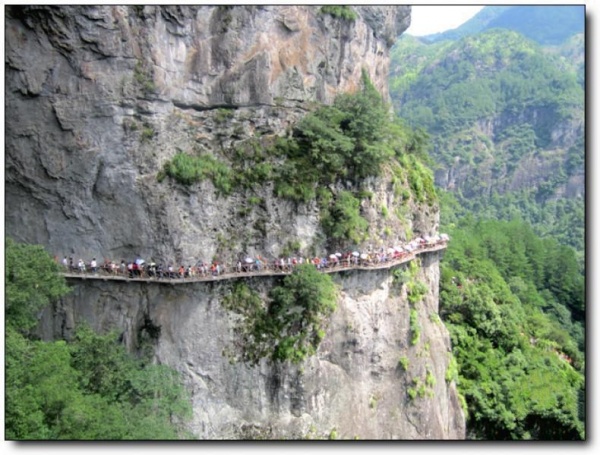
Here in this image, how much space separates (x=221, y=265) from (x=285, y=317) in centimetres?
256

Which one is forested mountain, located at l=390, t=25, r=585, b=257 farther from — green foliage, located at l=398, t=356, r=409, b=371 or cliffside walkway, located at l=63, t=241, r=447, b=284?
cliffside walkway, located at l=63, t=241, r=447, b=284

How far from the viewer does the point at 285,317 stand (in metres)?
18.4

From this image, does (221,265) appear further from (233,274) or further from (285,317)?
(285,317)

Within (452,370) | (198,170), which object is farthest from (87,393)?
(452,370)

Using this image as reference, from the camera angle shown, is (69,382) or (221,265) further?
(221,265)

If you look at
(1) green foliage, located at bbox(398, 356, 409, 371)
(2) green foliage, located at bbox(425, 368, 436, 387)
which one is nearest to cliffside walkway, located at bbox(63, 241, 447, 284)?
(1) green foliage, located at bbox(398, 356, 409, 371)

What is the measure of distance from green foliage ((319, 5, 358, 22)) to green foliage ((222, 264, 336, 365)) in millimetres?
9037

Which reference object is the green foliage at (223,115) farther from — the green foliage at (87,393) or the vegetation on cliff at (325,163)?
the green foliage at (87,393)

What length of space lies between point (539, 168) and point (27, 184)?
75578 millimetres

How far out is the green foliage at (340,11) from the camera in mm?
20484

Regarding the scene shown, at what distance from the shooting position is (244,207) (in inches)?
744

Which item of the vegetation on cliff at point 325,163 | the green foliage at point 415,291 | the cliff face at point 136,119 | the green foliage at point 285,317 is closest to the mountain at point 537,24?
the vegetation on cliff at point 325,163

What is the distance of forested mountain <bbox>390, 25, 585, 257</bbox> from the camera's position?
76.3 metres

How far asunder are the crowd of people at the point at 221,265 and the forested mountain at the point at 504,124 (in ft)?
167
